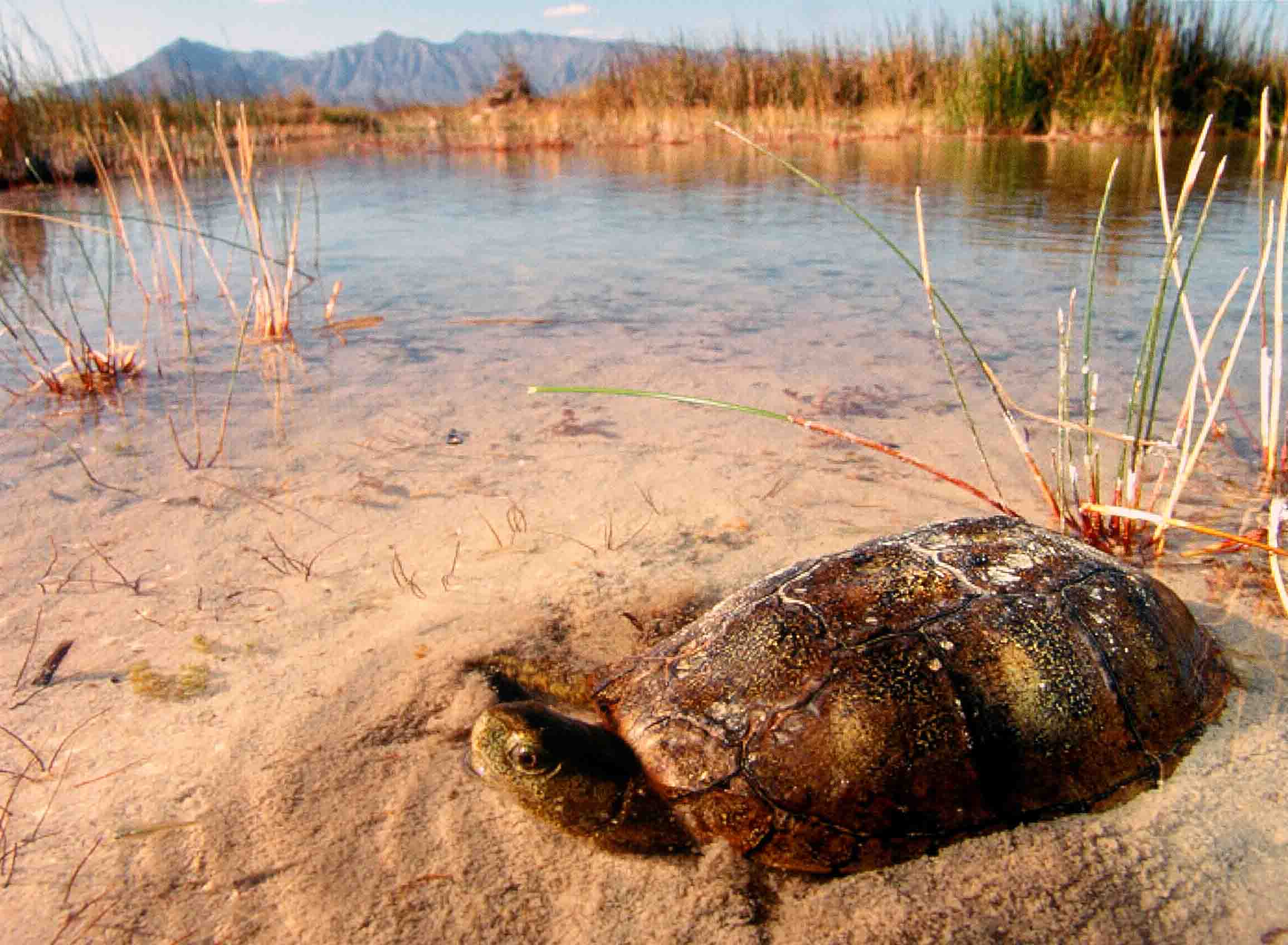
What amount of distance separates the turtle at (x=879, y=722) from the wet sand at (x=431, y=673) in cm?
7

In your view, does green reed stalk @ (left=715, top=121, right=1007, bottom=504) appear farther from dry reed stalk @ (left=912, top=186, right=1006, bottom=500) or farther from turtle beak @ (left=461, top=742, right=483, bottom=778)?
turtle beak @ (left=461, top=742, right=483, bottom=778)

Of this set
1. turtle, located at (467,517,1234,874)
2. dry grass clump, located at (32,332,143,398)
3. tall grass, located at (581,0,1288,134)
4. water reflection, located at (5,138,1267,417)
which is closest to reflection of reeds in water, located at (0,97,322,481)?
dry grass clump, located at (32,332,143,398)

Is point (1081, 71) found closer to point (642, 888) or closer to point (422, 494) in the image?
point (422, 494)

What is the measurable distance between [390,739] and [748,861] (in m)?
0.86

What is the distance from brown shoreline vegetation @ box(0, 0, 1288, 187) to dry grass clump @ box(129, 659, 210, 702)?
27.4ft

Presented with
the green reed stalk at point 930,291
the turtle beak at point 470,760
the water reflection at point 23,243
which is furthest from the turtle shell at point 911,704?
the water reflection at point 23,243

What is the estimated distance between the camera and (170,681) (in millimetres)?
2305

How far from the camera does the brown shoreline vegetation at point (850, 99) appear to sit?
42.5 ft

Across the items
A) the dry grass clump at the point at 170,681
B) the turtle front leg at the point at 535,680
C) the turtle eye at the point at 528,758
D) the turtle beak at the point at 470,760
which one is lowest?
the turtle beak at the point at 470,760

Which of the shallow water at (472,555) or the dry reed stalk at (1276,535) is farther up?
the dry reed stalk at (1276,535)

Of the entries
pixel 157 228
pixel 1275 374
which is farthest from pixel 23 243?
pixel 1275 374

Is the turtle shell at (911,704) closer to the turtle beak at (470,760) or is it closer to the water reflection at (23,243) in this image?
the turtle beak at (470,760)

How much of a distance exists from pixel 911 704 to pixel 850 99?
72.1 feet

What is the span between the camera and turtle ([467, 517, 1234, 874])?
1.77 meters
